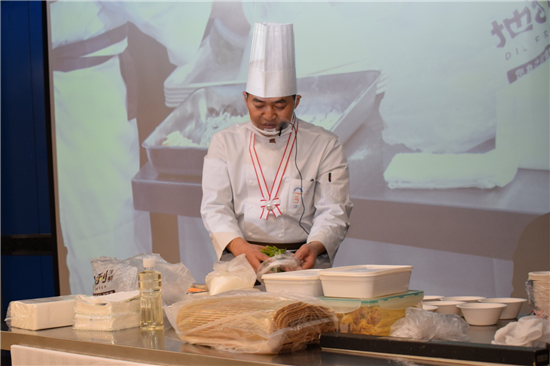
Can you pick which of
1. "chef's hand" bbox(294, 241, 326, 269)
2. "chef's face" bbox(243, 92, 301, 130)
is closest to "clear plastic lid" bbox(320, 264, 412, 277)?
"chef's hand" bbox(294, 241, 326, 269)

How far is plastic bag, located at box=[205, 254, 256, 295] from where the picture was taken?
1.58 meters

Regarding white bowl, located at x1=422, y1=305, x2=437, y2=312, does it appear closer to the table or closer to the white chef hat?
the table

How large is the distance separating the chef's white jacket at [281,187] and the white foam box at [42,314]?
2.52ft

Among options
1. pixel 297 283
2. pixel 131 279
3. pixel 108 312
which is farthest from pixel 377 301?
pixel 131 279

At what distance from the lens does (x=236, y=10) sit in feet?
12.3

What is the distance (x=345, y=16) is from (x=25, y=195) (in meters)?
3.03

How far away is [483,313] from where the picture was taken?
1326 millimetres

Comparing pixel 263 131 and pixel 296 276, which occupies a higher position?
pixel 263 131

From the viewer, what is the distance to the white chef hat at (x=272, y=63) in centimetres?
234

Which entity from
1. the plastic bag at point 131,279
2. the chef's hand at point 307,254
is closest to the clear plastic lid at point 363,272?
the plastic bag at point 131,279

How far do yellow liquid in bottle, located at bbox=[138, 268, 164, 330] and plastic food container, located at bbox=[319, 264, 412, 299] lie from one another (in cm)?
43

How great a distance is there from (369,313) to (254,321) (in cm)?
24

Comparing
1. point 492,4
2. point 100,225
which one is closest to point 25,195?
point 100,225

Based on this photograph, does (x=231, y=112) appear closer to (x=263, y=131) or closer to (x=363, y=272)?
(x=263, y=131)
